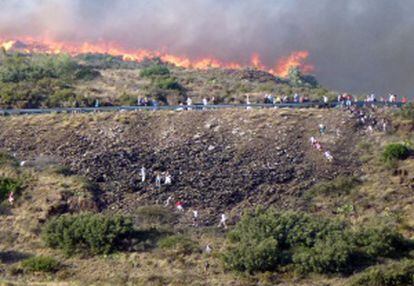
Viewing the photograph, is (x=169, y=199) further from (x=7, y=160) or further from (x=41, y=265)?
(x=7, y=160)

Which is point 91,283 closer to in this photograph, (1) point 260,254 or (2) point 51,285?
(2) point 51,285

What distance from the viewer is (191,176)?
1594 inches

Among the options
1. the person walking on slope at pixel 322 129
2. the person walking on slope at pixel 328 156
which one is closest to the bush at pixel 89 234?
the person walking on slope at pixel 328 156

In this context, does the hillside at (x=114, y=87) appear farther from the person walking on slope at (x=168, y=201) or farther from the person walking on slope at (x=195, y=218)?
the person walking on slope at (x=195, y=218)

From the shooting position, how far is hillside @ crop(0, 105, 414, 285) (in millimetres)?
30969

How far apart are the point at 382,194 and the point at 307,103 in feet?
53.1

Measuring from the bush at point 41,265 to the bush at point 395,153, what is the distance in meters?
20.0

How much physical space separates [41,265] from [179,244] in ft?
19.1

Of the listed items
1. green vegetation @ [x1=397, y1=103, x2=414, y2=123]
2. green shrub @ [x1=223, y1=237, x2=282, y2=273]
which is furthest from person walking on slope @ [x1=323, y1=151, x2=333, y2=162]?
green shrub @ [x1=223, y1=237, x2=282, y2=273]

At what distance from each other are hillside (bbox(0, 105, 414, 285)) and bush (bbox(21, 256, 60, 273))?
484 millimetres

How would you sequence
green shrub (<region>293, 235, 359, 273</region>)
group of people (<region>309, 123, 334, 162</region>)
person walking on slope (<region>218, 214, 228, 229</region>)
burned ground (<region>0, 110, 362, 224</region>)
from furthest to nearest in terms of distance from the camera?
1. group of people (<region>309, 123, 334, 162</region>)
2. burned ground (<region>0, 110, 362, 224</region>)
3. person walking on slope (<region>218, 214, 228, 229</region>)
4. green shrub (<region>293, 235, 359, 273</region>)

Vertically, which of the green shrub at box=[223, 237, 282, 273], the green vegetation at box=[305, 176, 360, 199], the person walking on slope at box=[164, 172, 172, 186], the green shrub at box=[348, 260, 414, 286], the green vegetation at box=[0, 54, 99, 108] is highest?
the green vegetation at box=[0, 54, 99, 108]

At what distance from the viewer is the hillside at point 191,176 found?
102 ft

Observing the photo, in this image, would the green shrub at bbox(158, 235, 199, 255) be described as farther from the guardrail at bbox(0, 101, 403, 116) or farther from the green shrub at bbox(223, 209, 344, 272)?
the guardrail at bbox(0, 101, 403, 116)
